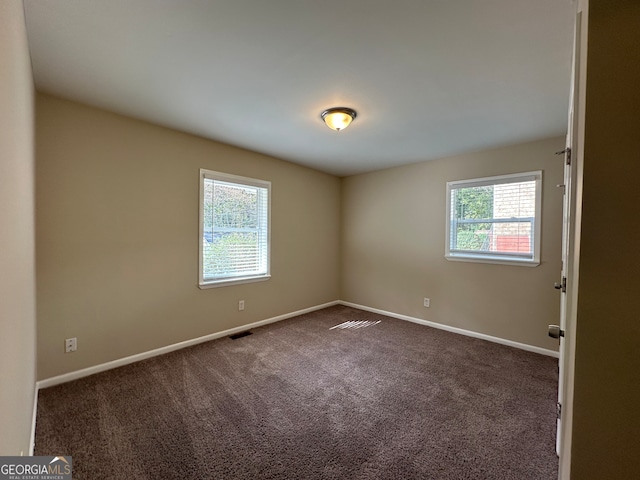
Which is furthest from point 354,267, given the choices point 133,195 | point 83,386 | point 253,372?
point 83,386

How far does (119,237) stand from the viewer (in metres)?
2.64

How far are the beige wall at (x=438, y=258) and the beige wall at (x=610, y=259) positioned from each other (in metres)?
2.86

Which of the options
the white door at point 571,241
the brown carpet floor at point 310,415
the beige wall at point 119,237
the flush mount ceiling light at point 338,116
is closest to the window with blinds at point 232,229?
the beige wall at point 119,237

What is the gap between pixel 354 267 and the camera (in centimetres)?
492

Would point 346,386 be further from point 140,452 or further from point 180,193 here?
point 180,193

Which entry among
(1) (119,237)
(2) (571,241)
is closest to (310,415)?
(2) (571,241)

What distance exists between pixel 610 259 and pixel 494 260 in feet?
9.85

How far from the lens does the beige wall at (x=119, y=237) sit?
2289 millimetres

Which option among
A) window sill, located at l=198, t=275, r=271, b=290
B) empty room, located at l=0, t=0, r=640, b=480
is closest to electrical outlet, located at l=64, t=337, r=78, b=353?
empty room, located at l=0, t=0, r=640, b=480

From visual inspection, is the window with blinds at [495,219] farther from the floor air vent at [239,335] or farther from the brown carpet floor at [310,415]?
the floor air vent at [239,335]

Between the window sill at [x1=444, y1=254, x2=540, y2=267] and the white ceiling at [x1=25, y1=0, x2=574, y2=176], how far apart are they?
141cm

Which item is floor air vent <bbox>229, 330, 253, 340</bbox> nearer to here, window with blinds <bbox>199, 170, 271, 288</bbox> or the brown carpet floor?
the brown carpet floor

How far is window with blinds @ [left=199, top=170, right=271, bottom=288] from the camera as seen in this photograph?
10.9 feet

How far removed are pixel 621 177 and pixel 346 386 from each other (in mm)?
2270
